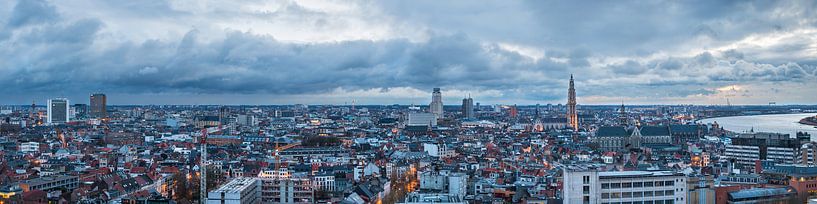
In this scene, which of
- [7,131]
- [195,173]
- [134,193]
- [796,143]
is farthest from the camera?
[7,131]

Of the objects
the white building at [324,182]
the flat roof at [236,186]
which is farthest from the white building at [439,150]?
the flat roof at [236,186]

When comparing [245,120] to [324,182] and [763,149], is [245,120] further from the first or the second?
[763,149]

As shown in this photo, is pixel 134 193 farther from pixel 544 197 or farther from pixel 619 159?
pixel 619 159

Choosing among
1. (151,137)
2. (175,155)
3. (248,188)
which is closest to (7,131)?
(151,137)

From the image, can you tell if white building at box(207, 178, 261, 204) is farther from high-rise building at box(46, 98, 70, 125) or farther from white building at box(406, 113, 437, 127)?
high-rise building at box(46, 98, 70, 125)

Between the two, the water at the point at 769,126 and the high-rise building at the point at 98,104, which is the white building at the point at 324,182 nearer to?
the water at the point at 769,126

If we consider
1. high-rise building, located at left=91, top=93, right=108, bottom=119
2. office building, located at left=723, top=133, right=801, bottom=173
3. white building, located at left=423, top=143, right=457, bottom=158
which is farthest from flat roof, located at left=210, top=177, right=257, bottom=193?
high-rise building, located at left=91, top=93, right=108, bottom=119
